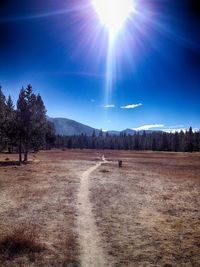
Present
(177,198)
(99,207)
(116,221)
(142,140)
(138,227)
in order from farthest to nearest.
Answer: (142,140) < (177,198) < (99,207) < (116,221) < (138,227)

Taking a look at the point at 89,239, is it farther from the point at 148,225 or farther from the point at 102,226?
the point at 148,225

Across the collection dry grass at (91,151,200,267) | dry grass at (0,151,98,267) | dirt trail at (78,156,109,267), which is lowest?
dry grass at (91,151,200,267)

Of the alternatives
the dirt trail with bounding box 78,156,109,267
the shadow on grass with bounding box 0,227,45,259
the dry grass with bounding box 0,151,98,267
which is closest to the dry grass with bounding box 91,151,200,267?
the dirt trail with bounding box 78,156,109,267

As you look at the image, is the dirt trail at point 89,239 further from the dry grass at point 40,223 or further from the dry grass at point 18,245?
the dry grass at point 18,245

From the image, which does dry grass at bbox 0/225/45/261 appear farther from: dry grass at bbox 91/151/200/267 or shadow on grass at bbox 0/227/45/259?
dry grass at bbox 91/151/200/267

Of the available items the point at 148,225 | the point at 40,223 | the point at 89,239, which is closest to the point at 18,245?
the point at 89,239

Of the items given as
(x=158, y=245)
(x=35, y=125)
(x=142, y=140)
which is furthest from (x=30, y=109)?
(x=142, y=140)

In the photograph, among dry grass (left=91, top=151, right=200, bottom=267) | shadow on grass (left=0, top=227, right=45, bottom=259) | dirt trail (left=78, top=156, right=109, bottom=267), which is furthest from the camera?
dry grass (left=91, top=151, right=200, bottom=267)

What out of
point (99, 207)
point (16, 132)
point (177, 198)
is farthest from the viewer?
point (16, 132)

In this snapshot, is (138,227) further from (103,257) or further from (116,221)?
(103,257)

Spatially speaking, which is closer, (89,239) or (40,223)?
(89,239)

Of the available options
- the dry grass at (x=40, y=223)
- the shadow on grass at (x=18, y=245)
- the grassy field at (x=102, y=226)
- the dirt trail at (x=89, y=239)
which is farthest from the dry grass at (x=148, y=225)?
the shadow on grass at (x=18, y=245)

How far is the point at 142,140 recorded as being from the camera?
195625mm

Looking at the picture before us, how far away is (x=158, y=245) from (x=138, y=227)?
2768 mm
